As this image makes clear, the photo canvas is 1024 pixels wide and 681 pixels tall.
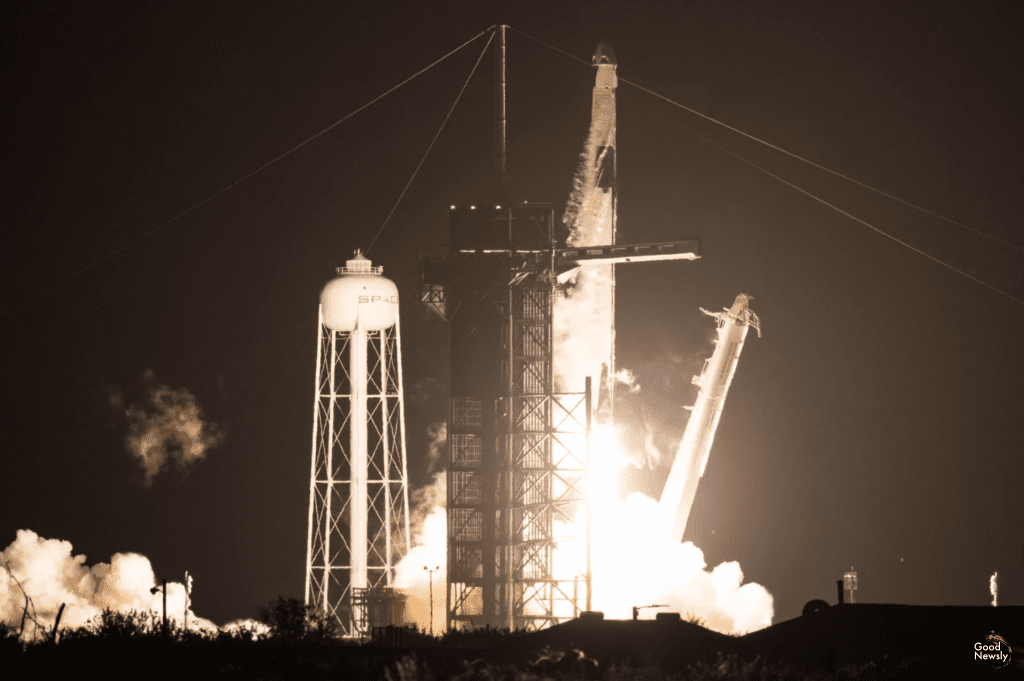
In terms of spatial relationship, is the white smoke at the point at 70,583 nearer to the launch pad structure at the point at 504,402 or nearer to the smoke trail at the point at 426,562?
the smoke trail at the point at 426,562

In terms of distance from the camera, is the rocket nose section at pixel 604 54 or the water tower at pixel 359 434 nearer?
the water tower at pixel 359 434

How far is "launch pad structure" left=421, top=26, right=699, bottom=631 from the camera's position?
67.0 m

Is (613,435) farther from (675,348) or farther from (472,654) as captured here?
(472,654)

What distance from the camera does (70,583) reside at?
76.1 meters

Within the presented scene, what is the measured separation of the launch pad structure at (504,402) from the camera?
67.0 meters

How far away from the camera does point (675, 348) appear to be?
81.6 m

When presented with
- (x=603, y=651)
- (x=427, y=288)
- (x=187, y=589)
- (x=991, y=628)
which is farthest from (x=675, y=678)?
(x=187, y=589)

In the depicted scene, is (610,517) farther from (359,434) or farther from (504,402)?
(359,434)

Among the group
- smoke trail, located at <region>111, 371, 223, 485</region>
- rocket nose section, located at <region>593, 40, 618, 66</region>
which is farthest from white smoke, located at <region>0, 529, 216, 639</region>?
rocket nose section, located at <region>593, 40, 618, 66</region>

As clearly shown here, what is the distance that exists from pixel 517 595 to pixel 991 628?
925 inches

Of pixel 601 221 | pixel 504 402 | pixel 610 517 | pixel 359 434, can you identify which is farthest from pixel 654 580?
pixel 601 221

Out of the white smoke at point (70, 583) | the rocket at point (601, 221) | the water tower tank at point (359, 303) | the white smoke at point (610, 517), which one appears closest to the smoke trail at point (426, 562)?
the white smoke at point (610, 517)

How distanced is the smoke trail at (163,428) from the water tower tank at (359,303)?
1566cm

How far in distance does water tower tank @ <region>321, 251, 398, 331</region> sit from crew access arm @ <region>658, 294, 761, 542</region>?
12328mm
